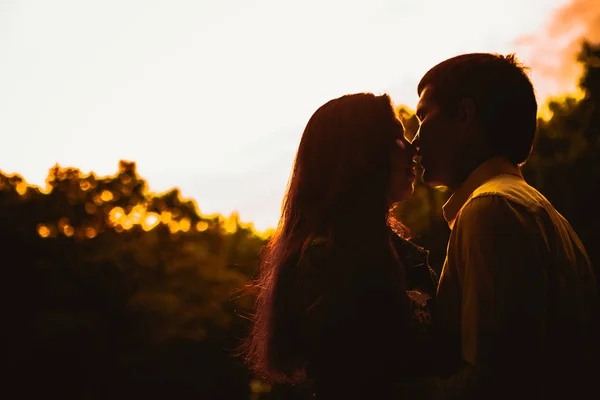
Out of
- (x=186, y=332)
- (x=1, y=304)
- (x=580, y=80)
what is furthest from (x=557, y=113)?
(x=1, y=304)

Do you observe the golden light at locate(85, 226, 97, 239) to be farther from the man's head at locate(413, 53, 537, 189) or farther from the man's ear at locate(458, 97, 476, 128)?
the man's ear at locate(458, 97, 476, 128)

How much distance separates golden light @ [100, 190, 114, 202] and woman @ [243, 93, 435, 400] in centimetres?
2562

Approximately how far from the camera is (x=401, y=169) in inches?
145

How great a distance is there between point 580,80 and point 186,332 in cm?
1650

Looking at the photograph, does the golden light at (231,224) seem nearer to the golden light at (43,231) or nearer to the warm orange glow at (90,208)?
the warm orange glow at (90,208)

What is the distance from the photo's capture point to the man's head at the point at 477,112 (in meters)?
3.09

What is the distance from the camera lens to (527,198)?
270cm

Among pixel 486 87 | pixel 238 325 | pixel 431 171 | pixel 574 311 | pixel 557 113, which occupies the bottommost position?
pixel 238 325

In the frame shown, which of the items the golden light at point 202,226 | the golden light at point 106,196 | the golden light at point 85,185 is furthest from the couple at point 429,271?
the golden light at point 202,226

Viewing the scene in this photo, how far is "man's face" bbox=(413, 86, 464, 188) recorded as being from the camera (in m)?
3.23

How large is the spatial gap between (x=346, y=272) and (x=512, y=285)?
833 mm

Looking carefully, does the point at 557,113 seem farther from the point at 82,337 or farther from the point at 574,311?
the point at 574,311

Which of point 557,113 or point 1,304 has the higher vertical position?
point 557,113

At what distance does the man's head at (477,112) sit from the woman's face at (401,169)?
0.33 metres
